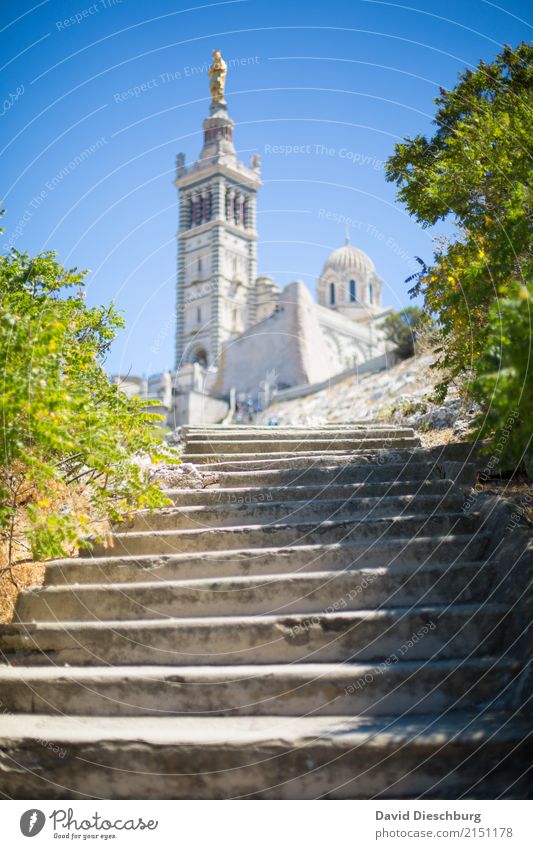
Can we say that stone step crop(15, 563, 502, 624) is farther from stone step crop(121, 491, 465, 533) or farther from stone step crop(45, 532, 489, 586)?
stone step crop(121, 491, 465, 533)

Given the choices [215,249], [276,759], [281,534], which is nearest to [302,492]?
[281,534]

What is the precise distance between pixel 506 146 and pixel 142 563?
4729 millimetres

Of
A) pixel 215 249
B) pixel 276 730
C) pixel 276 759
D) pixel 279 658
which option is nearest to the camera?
pixel 276 759

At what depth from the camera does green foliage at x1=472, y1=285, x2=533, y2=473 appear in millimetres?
3289

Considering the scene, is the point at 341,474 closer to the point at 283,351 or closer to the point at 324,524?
the point at 324,524

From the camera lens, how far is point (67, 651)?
14.9ft

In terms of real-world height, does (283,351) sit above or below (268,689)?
above

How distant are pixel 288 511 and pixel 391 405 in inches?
290

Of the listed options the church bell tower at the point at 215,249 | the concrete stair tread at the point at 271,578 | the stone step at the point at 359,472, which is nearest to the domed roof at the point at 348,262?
the church bell tower at the point at 215,249

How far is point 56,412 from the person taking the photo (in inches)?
160

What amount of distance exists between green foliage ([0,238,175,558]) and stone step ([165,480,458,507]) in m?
0.72

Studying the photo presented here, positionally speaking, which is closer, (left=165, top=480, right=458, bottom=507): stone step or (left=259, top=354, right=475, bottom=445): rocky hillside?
(left=165, top=480, right=458, bottom=507): stone step

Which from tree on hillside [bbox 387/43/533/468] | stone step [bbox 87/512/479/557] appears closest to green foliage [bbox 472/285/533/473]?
tree on hillside [bbox 387/43/533/468]

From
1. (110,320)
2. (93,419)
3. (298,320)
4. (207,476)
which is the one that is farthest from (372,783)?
(298,320)
